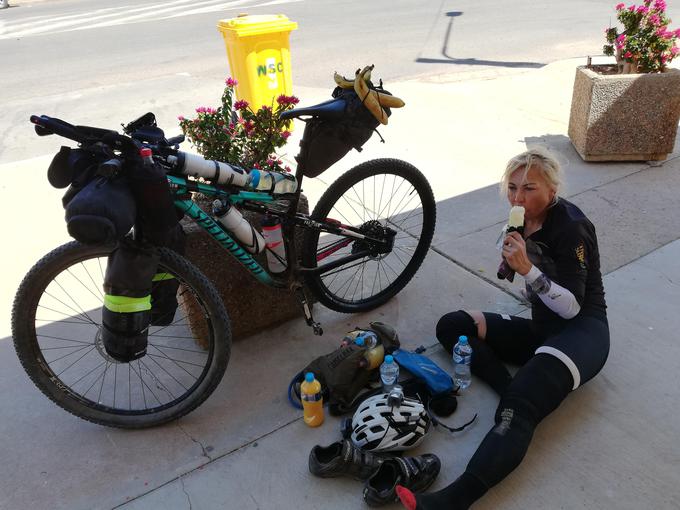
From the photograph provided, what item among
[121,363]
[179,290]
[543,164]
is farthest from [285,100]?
[121,363]

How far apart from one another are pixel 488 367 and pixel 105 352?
184 centimetres

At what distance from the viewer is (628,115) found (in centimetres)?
498

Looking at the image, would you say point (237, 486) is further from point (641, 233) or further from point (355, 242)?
point (641, 233)

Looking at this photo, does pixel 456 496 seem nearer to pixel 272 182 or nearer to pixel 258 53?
pixel 272 182

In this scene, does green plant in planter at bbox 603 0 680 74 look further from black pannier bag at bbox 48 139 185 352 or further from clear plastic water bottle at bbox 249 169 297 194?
black pannier bag at bbox 48 139 185 352

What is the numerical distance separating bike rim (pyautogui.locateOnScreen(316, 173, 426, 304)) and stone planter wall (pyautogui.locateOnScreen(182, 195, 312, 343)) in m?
0.27

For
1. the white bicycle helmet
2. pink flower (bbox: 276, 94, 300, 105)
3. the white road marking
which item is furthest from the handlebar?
the white road marking

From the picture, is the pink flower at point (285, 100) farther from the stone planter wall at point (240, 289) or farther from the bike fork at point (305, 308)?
the bike fork at point (305, 308)

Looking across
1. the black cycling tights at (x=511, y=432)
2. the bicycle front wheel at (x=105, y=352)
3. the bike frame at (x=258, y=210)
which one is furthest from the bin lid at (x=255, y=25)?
the black cycling tights at (x=511, y=432)

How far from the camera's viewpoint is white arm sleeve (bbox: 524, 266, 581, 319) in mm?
2426

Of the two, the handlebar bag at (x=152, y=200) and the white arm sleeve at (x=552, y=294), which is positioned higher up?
the handlebar bag at (x=152, y=200)

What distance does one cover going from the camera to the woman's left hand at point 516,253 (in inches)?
93.4

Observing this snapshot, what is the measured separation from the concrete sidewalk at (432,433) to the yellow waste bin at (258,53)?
240 cm

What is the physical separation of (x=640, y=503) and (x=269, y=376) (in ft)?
5.77
